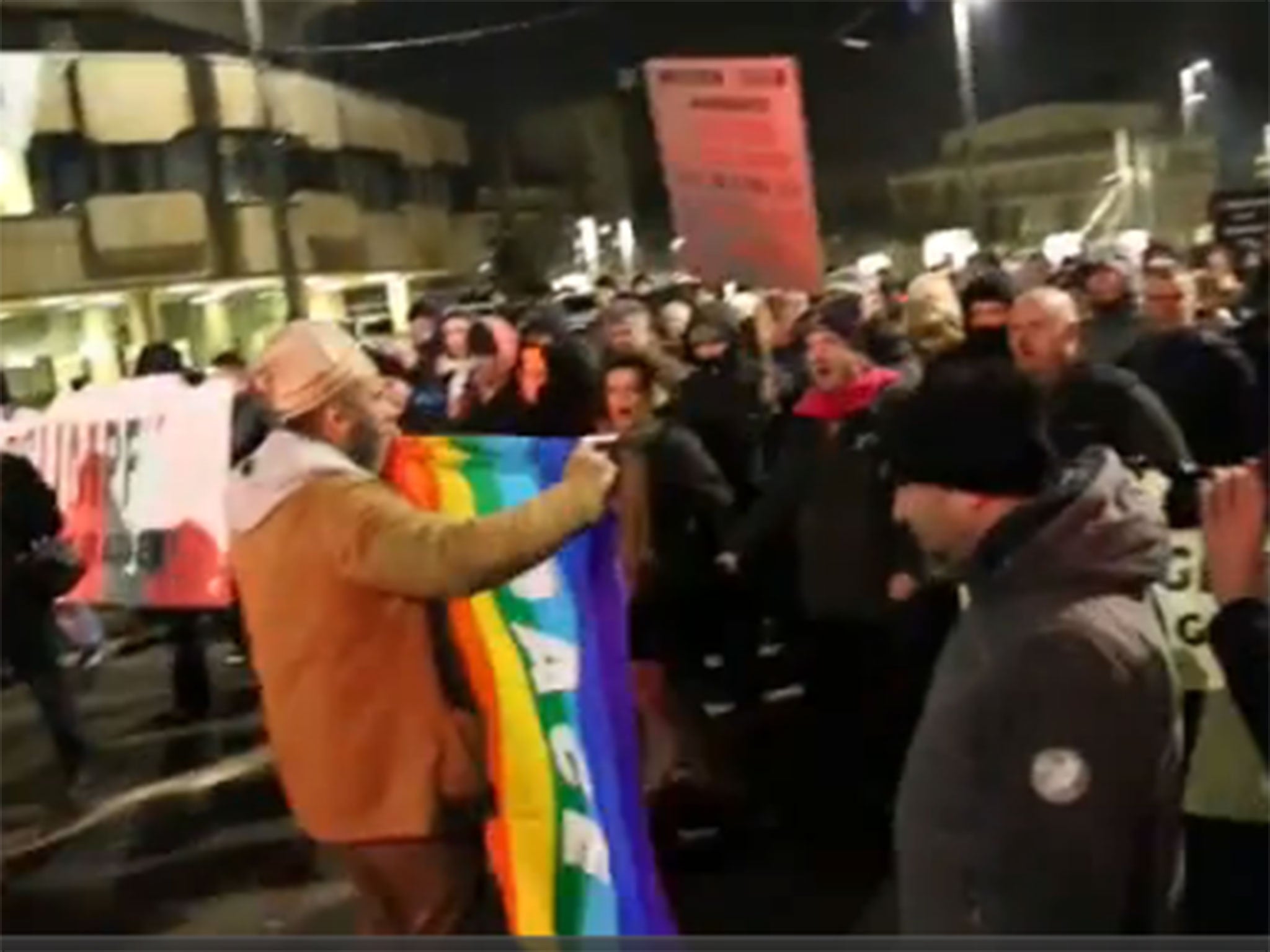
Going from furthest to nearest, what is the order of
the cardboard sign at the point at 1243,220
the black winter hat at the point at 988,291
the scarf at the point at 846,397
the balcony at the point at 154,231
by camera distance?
the balcony at the point at 154,231
the scarf at the point at 846,397
the black winter hat at the point at 988,291
the cardboard sign at the point at 1243,220

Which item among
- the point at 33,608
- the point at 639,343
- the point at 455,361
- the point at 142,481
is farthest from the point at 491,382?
the point at 33,608

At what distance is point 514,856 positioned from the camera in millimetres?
2777

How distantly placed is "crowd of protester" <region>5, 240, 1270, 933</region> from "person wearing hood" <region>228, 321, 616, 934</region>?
0.02 metres

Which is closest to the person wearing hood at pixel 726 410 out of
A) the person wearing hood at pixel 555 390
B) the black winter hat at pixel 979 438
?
the person wearing hood at pixel 555 390

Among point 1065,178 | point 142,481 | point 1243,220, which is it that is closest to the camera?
point 1243,220

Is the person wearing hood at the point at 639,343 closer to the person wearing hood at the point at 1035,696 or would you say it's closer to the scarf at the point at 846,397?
the scarf at the point at 846,397

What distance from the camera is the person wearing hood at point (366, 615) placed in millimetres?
2561

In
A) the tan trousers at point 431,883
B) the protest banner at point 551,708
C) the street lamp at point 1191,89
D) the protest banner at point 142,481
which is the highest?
the street lamp at point 1191,89

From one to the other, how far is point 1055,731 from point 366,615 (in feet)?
3.42

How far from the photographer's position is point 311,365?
2664 millimetres

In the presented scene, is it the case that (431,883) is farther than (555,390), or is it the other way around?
(431,883)

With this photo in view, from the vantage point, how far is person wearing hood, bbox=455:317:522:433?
8.80 ft

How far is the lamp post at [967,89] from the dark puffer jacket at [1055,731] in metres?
0.50

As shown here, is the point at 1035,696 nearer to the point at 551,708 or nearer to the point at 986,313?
the point at 986,313
